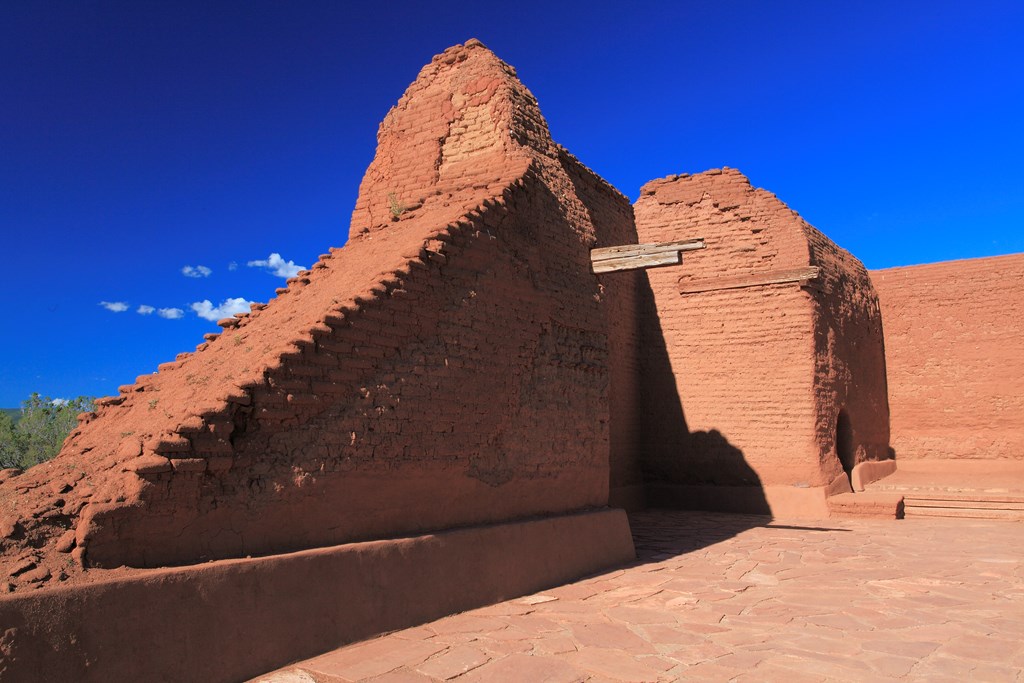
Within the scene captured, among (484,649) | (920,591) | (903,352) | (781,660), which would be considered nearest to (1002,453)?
(903,352)

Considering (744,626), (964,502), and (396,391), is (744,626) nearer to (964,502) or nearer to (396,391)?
(396,391)

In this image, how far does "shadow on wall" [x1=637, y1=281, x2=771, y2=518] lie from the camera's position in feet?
39.7

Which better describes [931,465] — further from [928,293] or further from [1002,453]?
[928,293]

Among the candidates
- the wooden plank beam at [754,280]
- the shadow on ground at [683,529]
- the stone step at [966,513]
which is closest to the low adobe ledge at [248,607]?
the shadow on ground at [683,529]

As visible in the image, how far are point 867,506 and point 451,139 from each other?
A: 8.34m

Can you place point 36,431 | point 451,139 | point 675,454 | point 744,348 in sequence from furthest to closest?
point 36,431 < point 675,454 < point 744,348 < point 451,139

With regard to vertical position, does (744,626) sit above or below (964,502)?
above

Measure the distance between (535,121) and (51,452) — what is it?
18.1 metres

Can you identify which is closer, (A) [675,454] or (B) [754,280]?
(B) [754,280]

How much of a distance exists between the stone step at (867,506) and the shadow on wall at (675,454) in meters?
1.19

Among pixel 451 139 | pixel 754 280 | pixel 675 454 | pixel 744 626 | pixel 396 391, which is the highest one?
pixel 451 139

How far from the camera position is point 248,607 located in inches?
160

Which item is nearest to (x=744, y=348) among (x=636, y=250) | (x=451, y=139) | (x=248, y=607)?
(x=636, y=250)

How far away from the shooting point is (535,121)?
8180 millimetres
